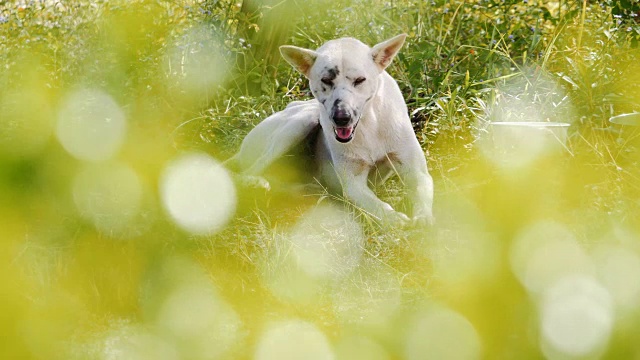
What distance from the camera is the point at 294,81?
643cm

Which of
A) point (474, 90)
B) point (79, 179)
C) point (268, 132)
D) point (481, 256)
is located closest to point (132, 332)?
point (79, 179)

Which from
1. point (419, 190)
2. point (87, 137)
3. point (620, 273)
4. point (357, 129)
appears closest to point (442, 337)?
point (620, 273)

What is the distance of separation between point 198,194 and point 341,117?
2.99ft

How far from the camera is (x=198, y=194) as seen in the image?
11.1ft

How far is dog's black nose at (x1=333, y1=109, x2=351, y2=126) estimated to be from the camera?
3.96 metres

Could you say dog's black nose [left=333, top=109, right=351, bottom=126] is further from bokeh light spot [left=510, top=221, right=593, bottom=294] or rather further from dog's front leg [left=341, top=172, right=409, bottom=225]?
bokeh light spot [left=510, top=221, right=593, bottom=294]

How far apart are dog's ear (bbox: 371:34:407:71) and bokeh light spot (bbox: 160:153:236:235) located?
41.3 inches

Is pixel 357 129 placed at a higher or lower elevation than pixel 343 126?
lower

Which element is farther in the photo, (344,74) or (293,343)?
(344,74)

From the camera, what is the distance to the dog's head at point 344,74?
4012 millimetres

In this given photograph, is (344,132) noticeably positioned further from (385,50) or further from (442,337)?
(442,337)

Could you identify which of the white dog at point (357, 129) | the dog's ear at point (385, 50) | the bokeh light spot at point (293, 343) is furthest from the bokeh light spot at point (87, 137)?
the dog's ear at point (385, 50)

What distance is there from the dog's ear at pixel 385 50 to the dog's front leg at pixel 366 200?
0.60 metres

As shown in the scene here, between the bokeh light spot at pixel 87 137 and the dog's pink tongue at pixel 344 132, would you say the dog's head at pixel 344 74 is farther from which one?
the bokeh light spot at pixel 87 137
